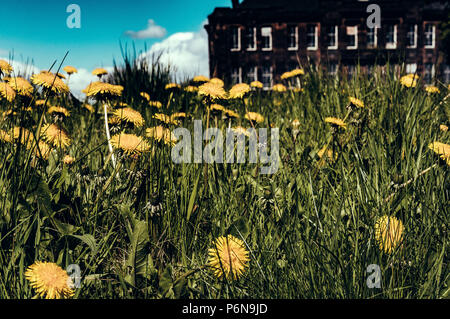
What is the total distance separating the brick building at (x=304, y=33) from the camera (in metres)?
27.9

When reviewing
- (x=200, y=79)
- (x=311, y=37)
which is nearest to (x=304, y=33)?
(x=311, y=37)

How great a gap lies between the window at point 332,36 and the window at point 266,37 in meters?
4.57

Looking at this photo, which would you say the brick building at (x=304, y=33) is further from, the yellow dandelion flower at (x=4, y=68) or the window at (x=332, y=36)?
the yellow dandelion flower at (x=4, y=68)

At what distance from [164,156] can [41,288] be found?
72 centimetres

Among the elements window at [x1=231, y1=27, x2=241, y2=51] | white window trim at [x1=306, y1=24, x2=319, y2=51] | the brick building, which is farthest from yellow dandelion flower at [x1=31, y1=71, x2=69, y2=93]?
white window trim at [x1=306, y1=24, x2=319, y2=51]

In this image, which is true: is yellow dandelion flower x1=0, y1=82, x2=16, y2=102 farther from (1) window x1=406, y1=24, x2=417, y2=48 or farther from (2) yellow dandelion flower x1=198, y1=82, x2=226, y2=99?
(1) window x1=406, y1=24, x2=417, y2=48

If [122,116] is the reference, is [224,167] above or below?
below

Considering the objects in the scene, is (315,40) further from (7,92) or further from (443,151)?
(7,92)

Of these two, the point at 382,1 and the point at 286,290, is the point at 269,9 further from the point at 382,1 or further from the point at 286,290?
the point at 286,290

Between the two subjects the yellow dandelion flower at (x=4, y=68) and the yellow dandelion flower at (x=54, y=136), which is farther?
the yellow dandelion flower at (x=4, y=68)

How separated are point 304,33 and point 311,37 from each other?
71 centimetres

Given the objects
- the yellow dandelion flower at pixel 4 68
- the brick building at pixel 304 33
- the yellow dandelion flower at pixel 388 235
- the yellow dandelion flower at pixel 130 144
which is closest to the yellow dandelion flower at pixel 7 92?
the yellow dandelion flower at pixel 4 68
